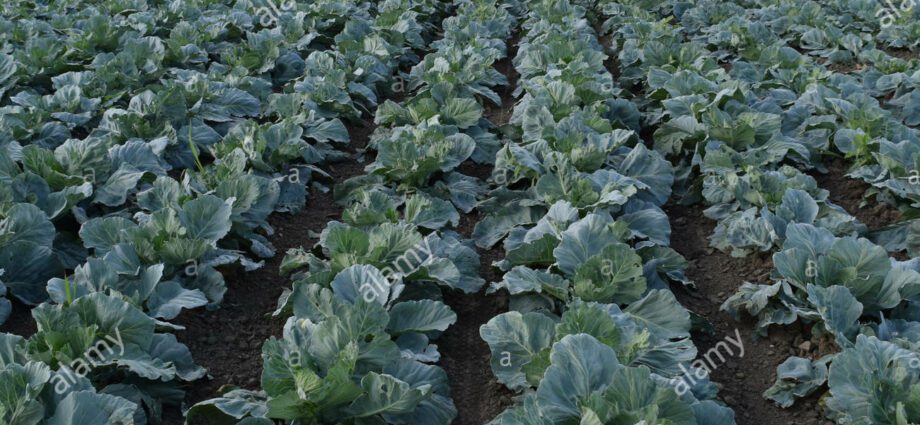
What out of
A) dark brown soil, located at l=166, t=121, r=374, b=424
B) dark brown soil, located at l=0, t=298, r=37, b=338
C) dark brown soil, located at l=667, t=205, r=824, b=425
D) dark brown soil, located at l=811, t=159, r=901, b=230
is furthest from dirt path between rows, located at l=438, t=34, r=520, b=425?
dark brown soil, located at l=811, t=159, r=901, b=230

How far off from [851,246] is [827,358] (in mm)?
580

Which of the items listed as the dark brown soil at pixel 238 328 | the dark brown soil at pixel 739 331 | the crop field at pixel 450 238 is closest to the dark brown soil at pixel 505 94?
the crop field at pixel 450 238

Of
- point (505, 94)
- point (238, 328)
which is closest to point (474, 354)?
point (238, 328)

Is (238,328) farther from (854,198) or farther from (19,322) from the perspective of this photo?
(854,198)

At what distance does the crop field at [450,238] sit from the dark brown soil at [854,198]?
2cm

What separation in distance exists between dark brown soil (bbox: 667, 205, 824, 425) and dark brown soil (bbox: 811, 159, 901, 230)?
0.95 metres

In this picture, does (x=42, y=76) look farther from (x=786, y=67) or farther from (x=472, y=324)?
(x=786, y=67)

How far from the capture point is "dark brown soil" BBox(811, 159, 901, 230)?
5266 millimetres

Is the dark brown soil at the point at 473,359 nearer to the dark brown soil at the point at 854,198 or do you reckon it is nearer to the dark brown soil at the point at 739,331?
the dark brown soil at the point at 739,331

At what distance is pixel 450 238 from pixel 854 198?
285cm

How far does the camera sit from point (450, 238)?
465cm

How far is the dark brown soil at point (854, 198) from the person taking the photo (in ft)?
17.3

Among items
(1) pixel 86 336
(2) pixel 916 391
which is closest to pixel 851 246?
(2) pixel 916 391

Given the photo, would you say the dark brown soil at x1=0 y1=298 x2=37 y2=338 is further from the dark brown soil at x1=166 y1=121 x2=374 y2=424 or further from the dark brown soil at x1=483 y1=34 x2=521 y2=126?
A: the dark brown soil at x1=483 y1=34 x2=521 y2=126
